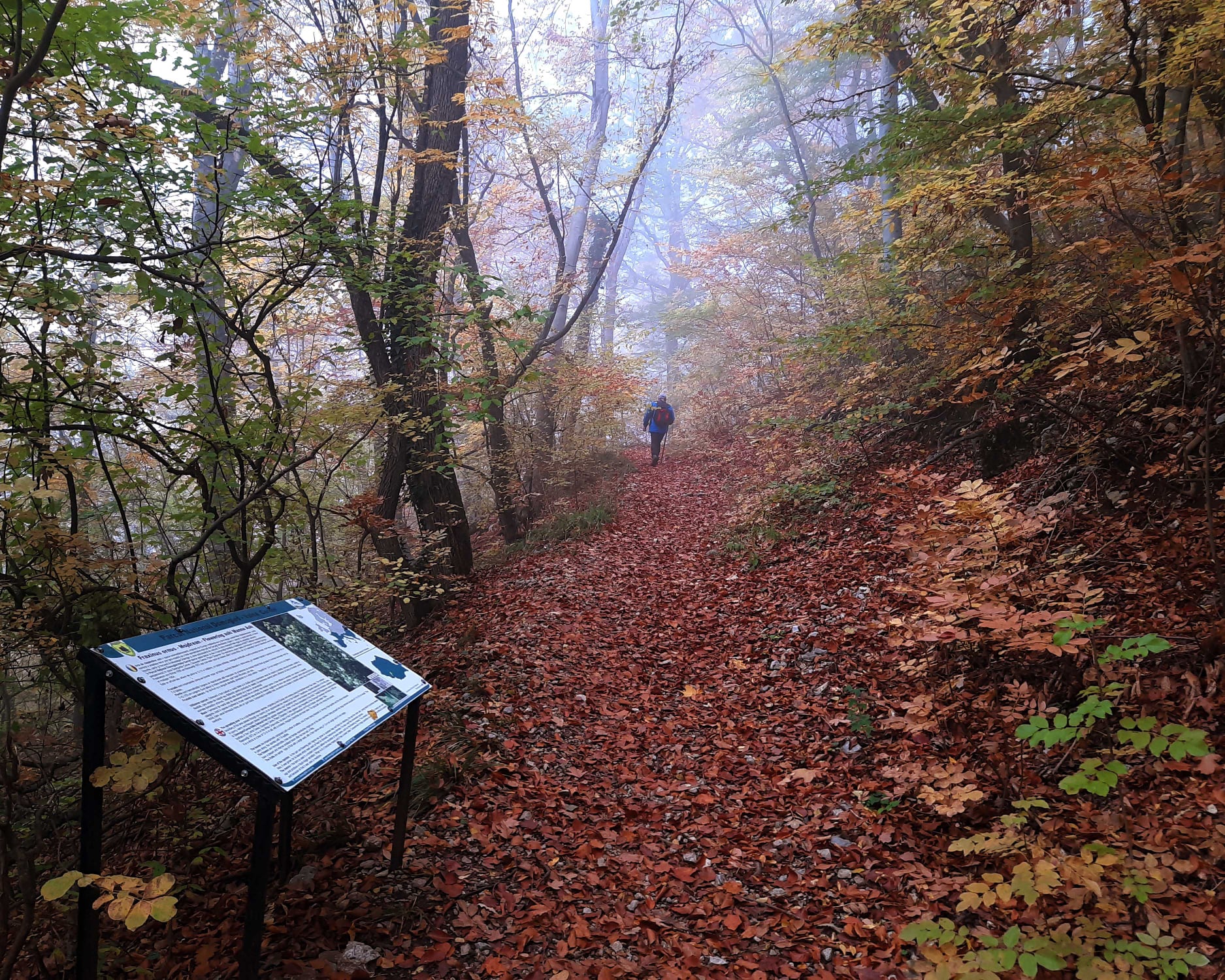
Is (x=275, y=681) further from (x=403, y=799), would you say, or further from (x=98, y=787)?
(x=403, y=799)

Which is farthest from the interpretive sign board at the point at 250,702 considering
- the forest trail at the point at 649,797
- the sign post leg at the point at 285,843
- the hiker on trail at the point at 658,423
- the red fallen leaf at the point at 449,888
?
the hiker on trail at the point at 658,423

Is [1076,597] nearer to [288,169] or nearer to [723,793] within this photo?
[723,793]

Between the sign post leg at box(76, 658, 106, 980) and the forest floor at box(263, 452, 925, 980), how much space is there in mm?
1016

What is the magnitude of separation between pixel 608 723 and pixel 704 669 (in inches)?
48.9

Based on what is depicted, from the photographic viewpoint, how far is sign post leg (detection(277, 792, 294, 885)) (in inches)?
140

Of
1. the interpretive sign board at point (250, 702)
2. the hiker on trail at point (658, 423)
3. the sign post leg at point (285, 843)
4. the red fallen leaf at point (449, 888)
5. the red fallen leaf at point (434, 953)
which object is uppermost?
the hiker on trail at point (658, 423)

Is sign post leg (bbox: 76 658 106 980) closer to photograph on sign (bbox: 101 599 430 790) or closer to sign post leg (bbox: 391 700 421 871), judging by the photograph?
photograph on sign (bbox: 101 599 430 790)

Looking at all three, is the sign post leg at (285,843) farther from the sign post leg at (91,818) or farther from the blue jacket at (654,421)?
the blue jacket at (654,421)

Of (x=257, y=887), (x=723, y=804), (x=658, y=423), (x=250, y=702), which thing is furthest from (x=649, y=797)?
(x=658, y=423)

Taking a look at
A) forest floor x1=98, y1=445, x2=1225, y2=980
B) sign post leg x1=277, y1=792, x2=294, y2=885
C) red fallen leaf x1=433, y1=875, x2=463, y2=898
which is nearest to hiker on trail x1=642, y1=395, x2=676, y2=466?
forest floor x1=98, y1=445, x2=1225, y2=980

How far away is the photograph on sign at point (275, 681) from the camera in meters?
2.31

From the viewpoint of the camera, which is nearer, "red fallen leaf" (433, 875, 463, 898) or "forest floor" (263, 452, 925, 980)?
"forest floor" (263, 452, 925, 980)

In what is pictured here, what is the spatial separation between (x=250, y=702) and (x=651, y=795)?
2.98m

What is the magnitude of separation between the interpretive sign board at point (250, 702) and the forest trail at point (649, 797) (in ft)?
4.15
